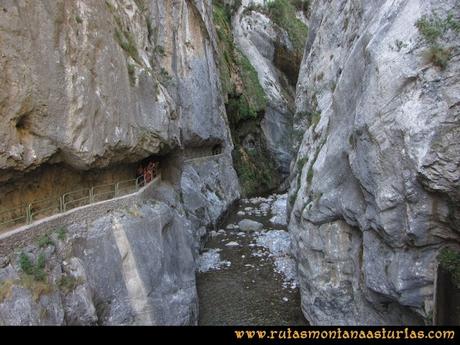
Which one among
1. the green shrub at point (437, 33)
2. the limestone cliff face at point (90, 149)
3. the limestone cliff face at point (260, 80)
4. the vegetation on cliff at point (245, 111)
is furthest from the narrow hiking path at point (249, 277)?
the limestone cliff face at point (260, 80)

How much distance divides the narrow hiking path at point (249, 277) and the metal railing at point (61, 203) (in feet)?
21.3

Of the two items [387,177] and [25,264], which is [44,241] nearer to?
[25,264]

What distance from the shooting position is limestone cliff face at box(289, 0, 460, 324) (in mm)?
10492

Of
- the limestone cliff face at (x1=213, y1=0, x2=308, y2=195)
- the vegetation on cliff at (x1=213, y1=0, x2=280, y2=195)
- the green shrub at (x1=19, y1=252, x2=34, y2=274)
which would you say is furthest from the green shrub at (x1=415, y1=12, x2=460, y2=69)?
the vegetation on cliff at (x1=213, y1=0, x2=280, y2=195)

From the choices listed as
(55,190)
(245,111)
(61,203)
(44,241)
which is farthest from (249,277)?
(245,111)

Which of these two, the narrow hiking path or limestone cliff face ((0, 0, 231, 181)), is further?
the narrow hiking path

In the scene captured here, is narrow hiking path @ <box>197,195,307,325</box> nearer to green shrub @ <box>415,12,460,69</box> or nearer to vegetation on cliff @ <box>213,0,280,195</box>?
vegetation on cliff @ <box>213,0,280,195</box>

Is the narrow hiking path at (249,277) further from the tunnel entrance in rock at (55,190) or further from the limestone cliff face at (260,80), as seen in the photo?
the limestone cliff face at (260,80)

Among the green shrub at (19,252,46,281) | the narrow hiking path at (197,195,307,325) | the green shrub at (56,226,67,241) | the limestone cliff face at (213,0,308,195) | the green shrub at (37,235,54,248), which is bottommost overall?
the narrow hiking path at (197,195,307,325)

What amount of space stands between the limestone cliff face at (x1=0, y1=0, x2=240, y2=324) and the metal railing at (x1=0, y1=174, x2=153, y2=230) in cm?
51

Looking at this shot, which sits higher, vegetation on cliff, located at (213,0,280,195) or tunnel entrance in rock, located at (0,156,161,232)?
vegetation on cliff, located at (213,0,280,195)

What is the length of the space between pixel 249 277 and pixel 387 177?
11.2 metres

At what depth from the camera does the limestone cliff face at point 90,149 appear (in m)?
11.2
